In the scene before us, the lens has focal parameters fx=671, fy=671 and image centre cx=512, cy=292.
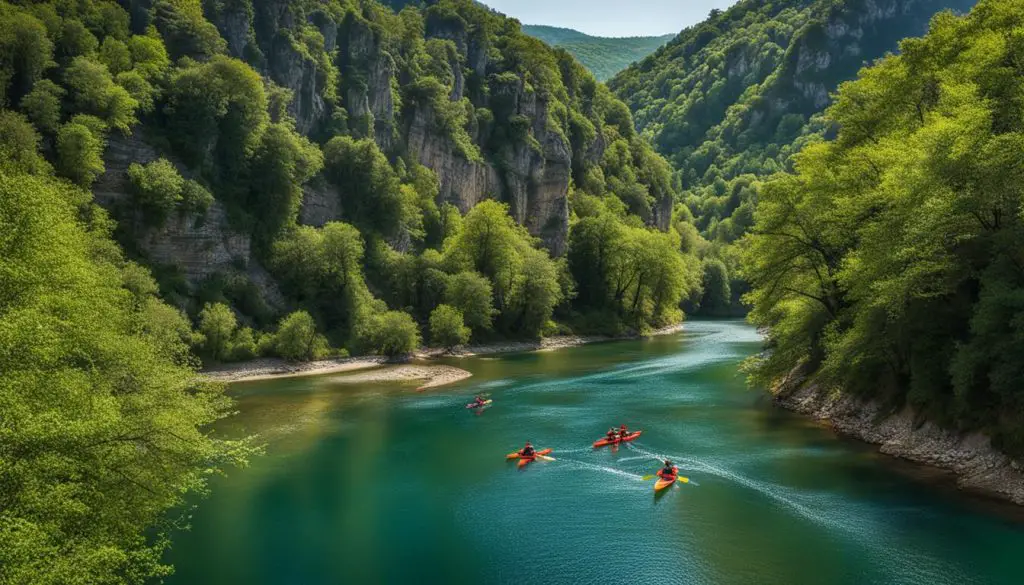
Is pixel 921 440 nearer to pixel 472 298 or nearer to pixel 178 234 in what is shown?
pixel 472 298

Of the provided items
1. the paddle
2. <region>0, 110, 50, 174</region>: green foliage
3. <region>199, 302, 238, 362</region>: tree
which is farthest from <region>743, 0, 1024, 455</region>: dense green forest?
<region>0, 110, 50, 174</region>: green foliage

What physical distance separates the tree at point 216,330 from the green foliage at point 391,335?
12079mm

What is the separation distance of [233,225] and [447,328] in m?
21.1

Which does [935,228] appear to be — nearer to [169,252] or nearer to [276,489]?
[276,489]

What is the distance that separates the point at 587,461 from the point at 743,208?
116700 mm

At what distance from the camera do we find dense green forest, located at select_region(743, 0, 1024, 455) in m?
21.7

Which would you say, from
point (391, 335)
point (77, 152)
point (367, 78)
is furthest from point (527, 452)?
point (367, 78)

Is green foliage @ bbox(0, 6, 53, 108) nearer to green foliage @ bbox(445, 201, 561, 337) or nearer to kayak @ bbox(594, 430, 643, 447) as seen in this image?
green foliage @ bbox(445, 201, 561, 337)

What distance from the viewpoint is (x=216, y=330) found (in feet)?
167

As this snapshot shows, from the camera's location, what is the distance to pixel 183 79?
58.5 m

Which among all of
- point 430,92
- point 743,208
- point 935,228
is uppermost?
point 430,92

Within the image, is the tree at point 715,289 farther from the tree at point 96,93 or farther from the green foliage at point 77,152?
the green foliage at point 77,152

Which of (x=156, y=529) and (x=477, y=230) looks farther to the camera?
(x=477, y=230)

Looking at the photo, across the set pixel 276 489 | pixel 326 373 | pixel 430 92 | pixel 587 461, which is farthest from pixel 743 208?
pixel 276 489
